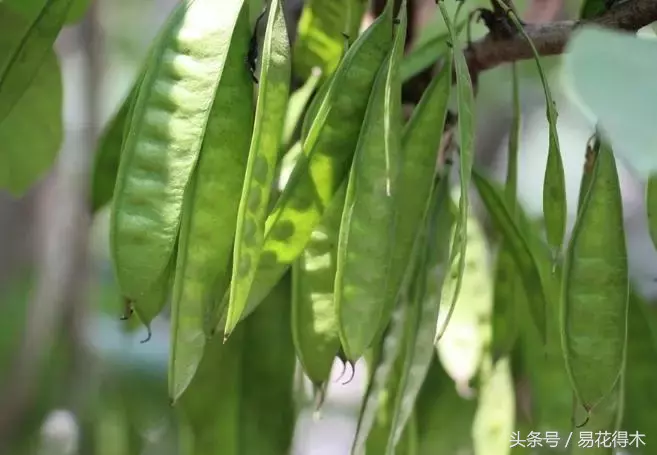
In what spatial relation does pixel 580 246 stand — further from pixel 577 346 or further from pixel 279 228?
pixel 279 228

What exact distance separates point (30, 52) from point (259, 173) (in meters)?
0.22

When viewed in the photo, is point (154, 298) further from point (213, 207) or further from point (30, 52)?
point (30, 52)

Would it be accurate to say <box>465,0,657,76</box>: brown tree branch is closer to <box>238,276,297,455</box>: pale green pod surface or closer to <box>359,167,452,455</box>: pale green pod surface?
<box>359,167,452,455</box>: pale green pod surface

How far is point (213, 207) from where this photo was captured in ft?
1.64

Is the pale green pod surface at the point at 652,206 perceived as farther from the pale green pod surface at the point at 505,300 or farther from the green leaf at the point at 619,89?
the green leaf at the point at 619,89

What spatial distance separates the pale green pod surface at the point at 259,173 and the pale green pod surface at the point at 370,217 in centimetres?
4

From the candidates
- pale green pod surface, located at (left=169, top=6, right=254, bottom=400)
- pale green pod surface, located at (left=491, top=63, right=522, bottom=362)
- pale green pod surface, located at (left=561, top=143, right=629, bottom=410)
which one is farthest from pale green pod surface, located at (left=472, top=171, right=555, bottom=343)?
pale green pod surface, located at (left=169, top=6, right=254, bottom=400)

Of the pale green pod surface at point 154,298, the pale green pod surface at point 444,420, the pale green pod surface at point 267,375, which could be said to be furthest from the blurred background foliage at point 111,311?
the pale green pod surface at point 154,298

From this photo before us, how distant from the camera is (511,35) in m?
0.66

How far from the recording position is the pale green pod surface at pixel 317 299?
0.55 meters

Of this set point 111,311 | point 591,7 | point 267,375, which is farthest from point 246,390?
point 111,311

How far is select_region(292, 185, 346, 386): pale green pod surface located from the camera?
1.81 feet

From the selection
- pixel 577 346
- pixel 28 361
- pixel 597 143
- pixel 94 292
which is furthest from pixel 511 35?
pixel 94 292

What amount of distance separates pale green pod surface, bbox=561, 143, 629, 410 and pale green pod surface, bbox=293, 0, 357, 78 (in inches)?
8.1
